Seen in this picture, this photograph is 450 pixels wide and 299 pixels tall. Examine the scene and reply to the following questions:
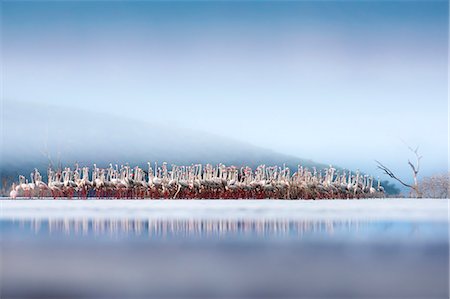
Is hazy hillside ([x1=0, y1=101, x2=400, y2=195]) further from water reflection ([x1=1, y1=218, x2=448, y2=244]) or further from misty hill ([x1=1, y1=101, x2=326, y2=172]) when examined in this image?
water reflection ([x1=1, y1=218, x2=448, y2=244])

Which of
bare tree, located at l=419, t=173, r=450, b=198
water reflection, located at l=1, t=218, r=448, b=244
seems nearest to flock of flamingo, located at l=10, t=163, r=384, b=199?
bare tree, located at l=419, t=173, r=450, b=198

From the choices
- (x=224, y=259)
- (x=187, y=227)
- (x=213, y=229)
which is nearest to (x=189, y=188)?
(x=187, y=227)

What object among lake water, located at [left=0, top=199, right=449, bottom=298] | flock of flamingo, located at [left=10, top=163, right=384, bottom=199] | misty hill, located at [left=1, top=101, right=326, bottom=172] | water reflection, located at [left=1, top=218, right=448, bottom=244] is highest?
misty hill, located at [left=1, top=101, right=326, bottom=172]

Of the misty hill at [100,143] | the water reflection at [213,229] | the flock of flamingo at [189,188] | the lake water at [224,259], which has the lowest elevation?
the lake water at [224,259]

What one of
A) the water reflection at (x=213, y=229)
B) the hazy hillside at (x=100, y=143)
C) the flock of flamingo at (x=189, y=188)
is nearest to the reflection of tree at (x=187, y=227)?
the water reflection at (x=213, y=229)

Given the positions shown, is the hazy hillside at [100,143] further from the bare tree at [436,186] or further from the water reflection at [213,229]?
the water reflection at [213,229]

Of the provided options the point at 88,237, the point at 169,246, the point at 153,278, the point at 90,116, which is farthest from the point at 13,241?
the point at 90,116

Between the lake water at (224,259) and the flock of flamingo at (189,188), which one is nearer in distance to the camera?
the lake water at (224,259)
